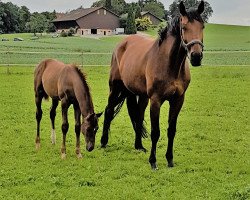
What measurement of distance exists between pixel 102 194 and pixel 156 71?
210 cm

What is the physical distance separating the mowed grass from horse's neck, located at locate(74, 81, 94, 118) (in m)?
0.93

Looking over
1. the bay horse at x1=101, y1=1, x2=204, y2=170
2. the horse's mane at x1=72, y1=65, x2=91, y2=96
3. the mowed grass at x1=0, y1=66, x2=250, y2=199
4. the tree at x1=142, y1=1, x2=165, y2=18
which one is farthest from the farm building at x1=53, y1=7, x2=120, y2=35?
the horse's mane at x1=72, y1=65, x2=91, y2=96

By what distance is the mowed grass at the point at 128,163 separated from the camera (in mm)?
5754

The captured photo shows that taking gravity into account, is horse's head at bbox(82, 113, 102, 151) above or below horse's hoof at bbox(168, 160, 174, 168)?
above

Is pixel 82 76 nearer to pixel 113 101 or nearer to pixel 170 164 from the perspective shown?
pixel 113 101

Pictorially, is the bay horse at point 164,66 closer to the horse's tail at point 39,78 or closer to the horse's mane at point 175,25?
the horse's mane at point 175,25

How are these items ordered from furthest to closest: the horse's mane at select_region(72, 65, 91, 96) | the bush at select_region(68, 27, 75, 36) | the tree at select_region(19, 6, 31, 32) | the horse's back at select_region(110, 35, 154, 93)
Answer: the tree at select_region(19, 6, 31, 32) → the bush at select_region(68, 27, 75, 36) → the horse's back at select_region(110, 35, 154, 93) → the horse's mane at select_region(72, 65, 91, 96)

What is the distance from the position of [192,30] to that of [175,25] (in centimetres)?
53

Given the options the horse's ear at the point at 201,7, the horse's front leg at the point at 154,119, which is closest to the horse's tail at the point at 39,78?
the horse's front leg at the point at 154,119

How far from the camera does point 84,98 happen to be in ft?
22.5

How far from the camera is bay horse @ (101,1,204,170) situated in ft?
19.2

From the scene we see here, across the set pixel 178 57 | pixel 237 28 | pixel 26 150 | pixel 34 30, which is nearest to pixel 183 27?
pixel 178 57

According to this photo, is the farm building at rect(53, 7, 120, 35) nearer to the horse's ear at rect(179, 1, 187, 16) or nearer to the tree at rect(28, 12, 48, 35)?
the tree at rect(28, 12, 48, 35)

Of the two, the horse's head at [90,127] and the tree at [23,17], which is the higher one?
the tree at [23,17]
